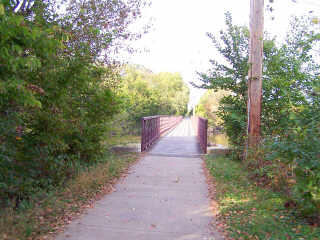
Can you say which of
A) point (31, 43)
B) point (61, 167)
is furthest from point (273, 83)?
point (31, 43)

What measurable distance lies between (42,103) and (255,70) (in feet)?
17.8

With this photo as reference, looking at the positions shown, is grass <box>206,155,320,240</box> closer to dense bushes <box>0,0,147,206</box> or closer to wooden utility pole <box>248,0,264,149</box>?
wooden utility pole <box>248,0,264,149</box>

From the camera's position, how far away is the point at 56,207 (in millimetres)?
5074

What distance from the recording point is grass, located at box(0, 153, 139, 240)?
13.5ft

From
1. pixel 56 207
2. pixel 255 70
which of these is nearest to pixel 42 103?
pixel 56 207

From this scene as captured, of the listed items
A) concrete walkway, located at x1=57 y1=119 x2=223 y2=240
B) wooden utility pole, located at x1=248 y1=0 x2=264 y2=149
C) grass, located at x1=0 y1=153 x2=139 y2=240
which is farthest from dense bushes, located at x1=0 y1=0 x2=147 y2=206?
wooden utility pole, located at x1=248 y1=0 x2=264 y2=149

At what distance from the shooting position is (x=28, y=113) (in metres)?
5.37

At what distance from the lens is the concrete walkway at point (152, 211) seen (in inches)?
164

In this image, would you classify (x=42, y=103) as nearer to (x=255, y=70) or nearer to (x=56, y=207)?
(x=56, y=207)

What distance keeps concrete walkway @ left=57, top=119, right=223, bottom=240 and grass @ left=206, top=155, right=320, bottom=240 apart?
296 millimetres

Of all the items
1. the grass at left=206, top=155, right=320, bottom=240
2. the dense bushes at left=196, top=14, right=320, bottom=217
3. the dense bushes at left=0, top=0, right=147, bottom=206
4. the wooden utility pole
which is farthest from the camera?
the wooden utility pole

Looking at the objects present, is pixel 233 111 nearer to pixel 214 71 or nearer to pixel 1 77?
pixel 214 71

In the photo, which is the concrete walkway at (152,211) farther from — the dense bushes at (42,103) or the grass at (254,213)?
the dense bushes at (42,103)

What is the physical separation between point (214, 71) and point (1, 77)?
803cm
